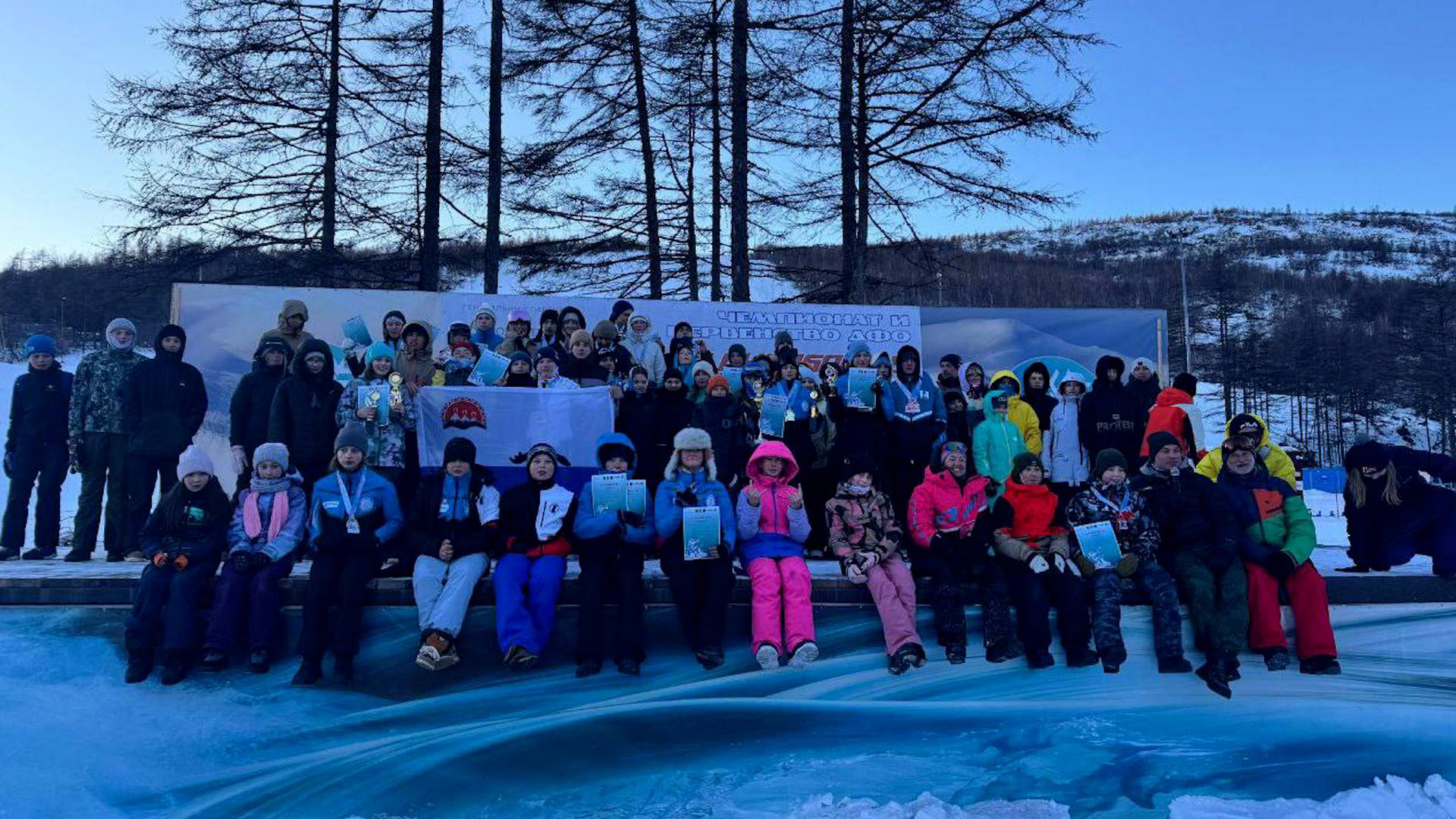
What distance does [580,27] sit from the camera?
1480cm

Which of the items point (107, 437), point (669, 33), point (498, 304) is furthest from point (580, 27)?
point (107, 437)

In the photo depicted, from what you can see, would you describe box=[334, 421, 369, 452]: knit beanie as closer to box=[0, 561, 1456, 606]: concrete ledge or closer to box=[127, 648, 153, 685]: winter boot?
box=[0, 561, 1456, 606]: concrete ledge

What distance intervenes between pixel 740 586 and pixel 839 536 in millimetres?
717

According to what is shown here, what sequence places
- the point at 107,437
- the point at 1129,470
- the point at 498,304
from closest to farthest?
the point at 107,437 → the point at 1129,470 → the point at 498,304

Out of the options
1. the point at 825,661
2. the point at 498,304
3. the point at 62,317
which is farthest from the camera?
the point at 62,317

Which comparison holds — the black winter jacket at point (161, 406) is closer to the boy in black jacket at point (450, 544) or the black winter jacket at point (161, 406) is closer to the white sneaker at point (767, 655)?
the boy in black jacket at point (450, 544)

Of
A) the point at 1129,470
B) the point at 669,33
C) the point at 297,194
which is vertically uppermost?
the point at 669,33

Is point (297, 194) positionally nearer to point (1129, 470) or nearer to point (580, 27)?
point (580, 27)

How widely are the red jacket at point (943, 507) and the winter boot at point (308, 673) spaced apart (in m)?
3.62

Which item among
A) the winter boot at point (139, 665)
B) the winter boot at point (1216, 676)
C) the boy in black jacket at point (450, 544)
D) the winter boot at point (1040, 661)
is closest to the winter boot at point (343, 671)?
the boy in black jacket at point (450, 544)

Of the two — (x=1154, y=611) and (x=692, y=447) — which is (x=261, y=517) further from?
(x=1154, y=611)

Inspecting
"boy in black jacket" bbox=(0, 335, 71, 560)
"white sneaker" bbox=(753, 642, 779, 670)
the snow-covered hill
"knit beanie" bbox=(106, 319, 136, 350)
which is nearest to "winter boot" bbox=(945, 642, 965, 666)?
"white sneaker" bbox=(753, 642, 779, 670)

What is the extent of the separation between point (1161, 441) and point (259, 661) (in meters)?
5.67

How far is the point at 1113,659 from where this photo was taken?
5117mm
